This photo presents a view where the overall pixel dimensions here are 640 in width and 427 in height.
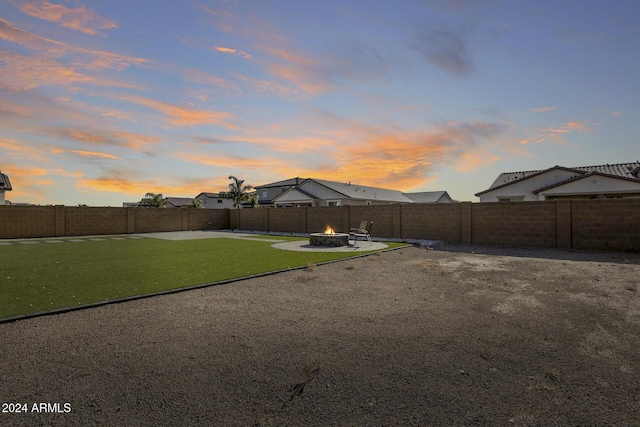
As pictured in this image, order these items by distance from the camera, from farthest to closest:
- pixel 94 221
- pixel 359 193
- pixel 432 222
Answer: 1. pixel 359 193
2. pixel 94 221
3. pixel 432 222

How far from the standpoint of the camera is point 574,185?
24.0m

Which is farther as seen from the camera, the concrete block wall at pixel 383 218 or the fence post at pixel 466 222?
the concrete block wall at pixel 383 218

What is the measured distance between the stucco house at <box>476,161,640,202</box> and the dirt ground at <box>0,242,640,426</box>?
21.2 m

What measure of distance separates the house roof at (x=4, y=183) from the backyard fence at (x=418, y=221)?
787cm

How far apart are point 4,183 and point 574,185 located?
154ft

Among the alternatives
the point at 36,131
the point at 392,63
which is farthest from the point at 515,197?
the point at 36,131

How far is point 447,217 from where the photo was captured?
17766 millimetres

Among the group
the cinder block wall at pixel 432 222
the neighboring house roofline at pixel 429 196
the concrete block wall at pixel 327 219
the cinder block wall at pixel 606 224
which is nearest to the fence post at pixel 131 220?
the concrete block wall at pixel 327 219

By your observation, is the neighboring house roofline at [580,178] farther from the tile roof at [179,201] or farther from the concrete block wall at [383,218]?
the tile roof at [179,201]

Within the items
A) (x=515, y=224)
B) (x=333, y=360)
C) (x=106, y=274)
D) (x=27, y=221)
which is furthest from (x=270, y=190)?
(x=333, y=360)

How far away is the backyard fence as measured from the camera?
1362 centimetres

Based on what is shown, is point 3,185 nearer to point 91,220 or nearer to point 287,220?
point 91,220

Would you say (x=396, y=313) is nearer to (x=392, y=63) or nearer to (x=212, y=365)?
(x=212, y=365)

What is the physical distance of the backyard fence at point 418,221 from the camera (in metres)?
13.6
